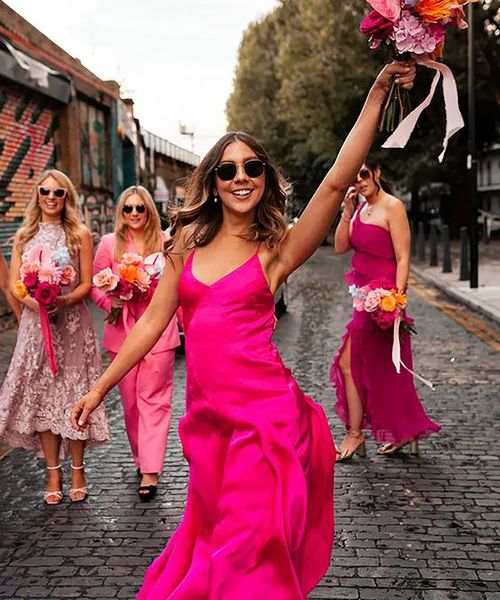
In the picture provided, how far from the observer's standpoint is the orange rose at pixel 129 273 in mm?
5312

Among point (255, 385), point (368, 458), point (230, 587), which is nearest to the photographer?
point (230, 587)

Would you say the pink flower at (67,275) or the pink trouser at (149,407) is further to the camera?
the pink trouser at (149,407)

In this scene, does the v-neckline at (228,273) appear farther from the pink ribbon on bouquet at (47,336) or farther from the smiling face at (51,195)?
the smiling face at (51,195)

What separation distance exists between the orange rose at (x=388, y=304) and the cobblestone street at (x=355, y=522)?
104 centimetres

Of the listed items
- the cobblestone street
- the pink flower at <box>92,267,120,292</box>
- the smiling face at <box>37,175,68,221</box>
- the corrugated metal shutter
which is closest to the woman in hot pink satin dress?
the cobblestone street

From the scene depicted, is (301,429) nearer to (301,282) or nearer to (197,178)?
(197,178)

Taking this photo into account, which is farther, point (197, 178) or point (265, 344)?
point (197, 178)

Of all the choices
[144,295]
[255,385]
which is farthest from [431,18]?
[144,295]

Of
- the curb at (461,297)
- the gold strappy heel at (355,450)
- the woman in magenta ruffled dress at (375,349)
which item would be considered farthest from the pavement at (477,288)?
the gold strappy heel at (355,450)

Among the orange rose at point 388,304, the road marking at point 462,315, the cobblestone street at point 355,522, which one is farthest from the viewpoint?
the road marking at point 462,315

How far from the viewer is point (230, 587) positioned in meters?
2.52

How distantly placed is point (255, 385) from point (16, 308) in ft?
9.81

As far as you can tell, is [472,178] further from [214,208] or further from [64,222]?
[214,208]

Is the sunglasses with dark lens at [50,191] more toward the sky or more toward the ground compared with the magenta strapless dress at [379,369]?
more toward the sky
